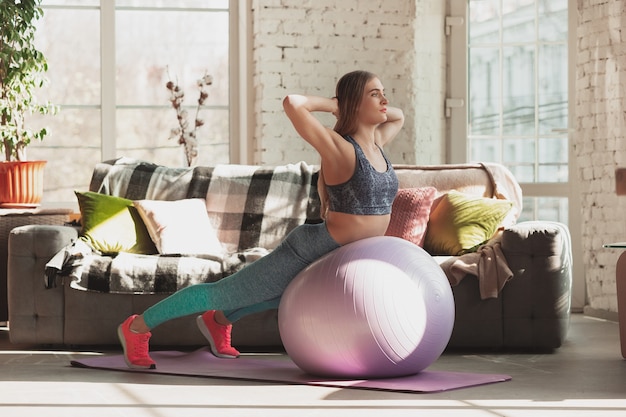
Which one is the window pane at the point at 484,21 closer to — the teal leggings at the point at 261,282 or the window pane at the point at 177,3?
the window pane at the point at 177,3

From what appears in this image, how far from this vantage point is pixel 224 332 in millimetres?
4656

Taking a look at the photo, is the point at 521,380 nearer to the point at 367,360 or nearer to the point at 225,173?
the point at 367,360

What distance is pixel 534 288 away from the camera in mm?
5051

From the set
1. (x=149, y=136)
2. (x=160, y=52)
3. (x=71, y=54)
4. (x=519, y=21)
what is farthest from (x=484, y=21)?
(x=71, y=54)

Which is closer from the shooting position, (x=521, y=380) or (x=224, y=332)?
(x=521, y=380)

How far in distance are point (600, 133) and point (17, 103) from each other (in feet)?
12.2

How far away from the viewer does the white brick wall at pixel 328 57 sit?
7.26 metres

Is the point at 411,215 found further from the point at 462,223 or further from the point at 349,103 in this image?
the point at 349,103

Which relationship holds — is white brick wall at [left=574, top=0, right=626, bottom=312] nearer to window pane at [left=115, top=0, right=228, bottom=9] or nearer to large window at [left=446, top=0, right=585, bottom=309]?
large window at [left=446, top=0, right=585, bottom=309]

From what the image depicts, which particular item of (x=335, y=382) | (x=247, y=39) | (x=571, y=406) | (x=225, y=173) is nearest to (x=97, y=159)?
(x=247, y=39)

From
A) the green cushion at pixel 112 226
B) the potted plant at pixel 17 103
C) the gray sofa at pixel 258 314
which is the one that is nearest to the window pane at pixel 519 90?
the gray sofa at pixel 258 314

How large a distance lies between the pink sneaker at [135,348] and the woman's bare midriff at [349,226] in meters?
0.94

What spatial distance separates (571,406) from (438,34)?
4.41m

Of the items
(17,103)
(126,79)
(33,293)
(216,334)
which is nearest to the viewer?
(216,334)
